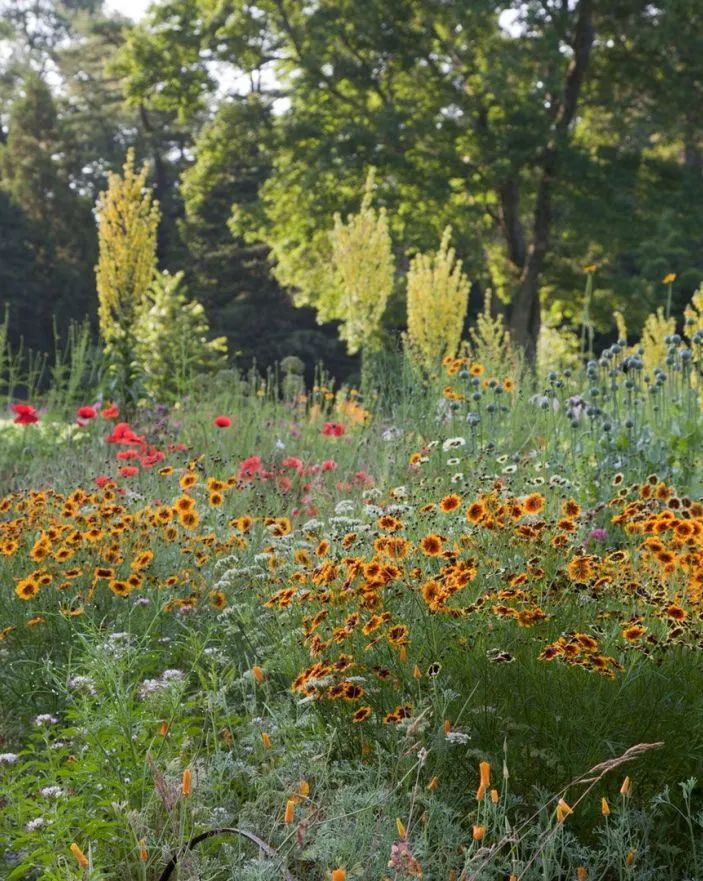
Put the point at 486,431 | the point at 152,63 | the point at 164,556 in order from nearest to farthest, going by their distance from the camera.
Answer: the point at 164,556
the point at 486,431
the point at 152,63

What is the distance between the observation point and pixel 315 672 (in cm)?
239

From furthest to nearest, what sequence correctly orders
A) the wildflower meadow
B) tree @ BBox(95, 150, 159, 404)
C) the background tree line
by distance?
the background tree line < tree @ BBox(95, 150, 159, 404) < the wildflower meadow

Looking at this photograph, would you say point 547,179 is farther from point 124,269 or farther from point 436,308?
point 124,269

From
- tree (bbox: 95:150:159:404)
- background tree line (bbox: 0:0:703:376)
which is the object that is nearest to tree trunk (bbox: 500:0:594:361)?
background tree line (bbox: 0:0:703:376)

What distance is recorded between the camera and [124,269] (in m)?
9.57

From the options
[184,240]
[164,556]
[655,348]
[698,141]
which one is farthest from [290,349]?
[164,556]

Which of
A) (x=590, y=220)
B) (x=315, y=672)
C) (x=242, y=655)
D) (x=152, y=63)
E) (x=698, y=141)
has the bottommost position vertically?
→ (x=242, y=655)

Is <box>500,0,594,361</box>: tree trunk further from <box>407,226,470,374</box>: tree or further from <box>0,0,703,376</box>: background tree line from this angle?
<box>407,226,470,374</box>: tree

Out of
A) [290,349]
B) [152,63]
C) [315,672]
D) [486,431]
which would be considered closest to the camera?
[315,672]

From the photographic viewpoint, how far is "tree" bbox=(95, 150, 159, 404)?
9383mm

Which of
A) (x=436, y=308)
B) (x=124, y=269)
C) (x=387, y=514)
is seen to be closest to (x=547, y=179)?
(x=436, y=308)

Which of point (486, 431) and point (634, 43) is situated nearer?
point (486, 431)

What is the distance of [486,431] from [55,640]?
121 inches

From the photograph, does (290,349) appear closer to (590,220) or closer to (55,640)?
(590,220)
